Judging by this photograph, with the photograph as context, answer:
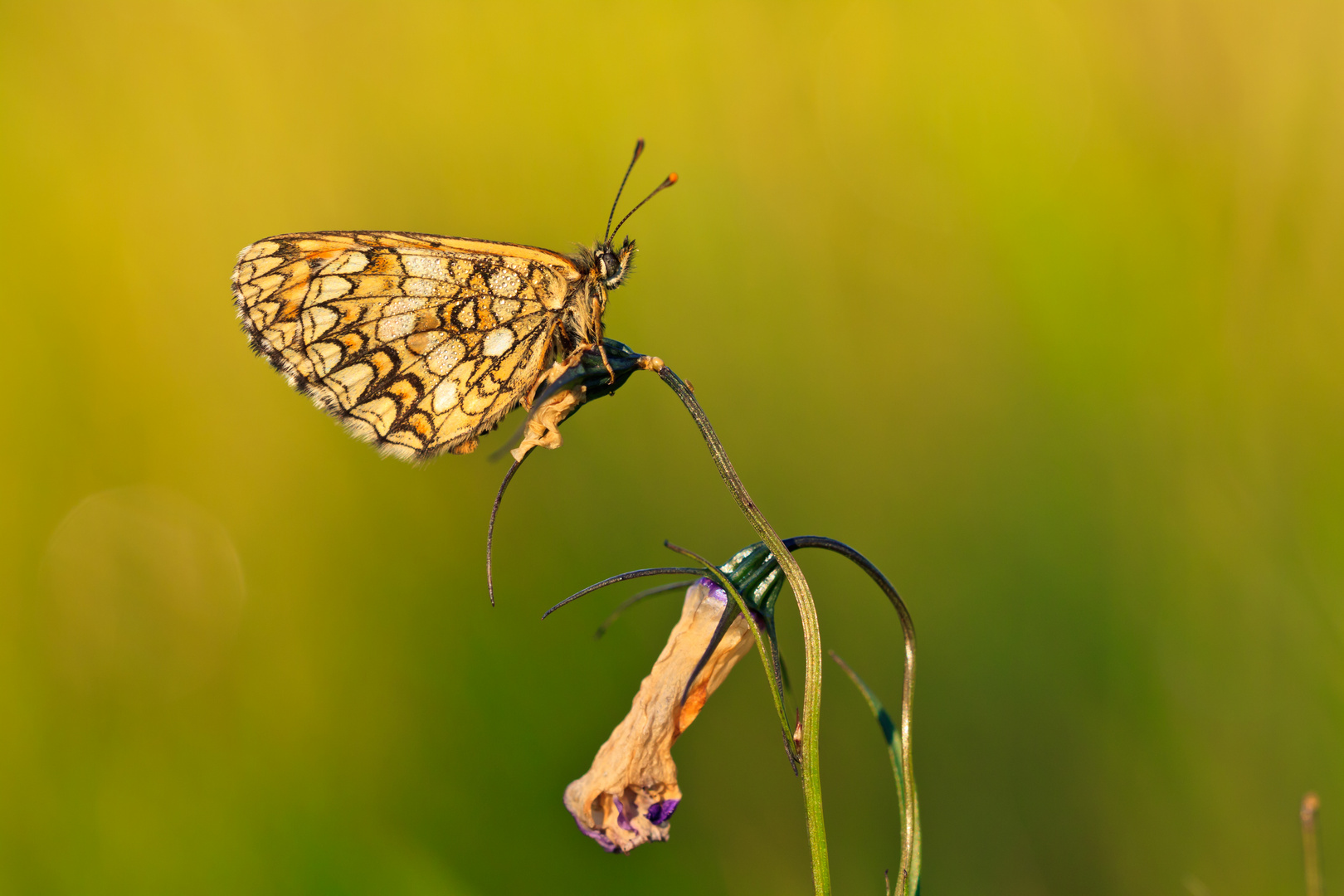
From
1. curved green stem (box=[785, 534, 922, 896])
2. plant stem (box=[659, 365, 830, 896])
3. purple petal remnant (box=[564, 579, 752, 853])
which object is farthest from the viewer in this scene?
purple petal remnant (box=[564, 579, 752, 853])

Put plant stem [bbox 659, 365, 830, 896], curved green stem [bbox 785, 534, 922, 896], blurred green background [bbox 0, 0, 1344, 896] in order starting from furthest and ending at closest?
blurred green background [bbox 0, 0, 1344, 896] → curved green stem [bbox 785, 534, 922, 896] → plant stem [bbox 659, 365, 830, 896]

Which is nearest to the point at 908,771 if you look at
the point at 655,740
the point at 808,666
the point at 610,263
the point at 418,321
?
the point at 808,666

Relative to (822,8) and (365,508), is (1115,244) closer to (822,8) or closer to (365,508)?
(822,8)

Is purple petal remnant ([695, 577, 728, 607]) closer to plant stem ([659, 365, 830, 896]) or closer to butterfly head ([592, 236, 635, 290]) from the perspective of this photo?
plant stem ([659, 365, 830, 896])

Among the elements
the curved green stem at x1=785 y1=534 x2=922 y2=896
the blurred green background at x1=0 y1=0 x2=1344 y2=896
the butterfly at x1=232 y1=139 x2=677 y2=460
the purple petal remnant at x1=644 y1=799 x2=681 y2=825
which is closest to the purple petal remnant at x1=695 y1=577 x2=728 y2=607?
the curved green stem at x1=785 y1=534 x2=922 y2=896

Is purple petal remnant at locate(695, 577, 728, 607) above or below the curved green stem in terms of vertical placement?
above

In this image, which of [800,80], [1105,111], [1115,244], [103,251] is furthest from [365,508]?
[1105,111]

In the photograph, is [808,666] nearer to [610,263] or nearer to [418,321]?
[610,263]
